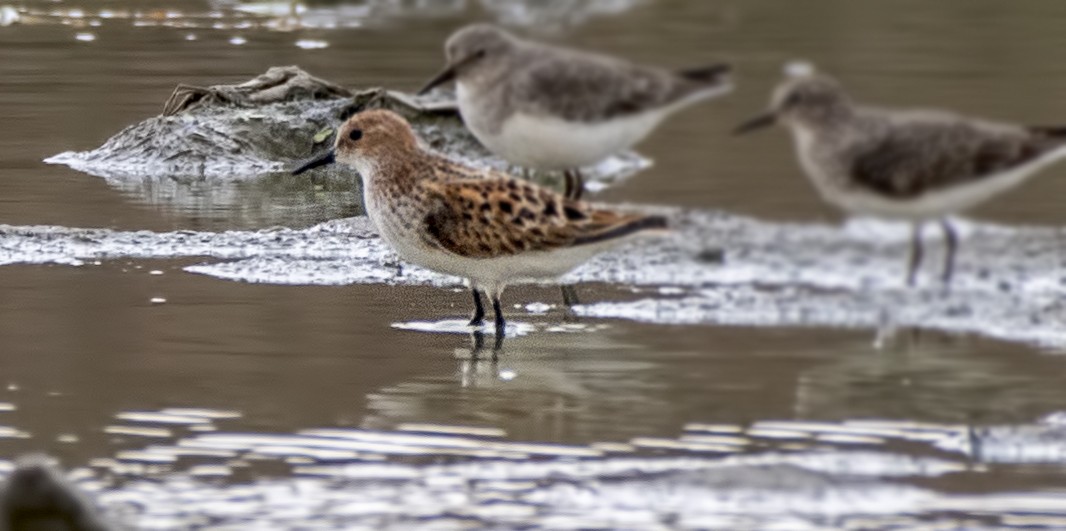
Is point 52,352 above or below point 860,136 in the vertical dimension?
below

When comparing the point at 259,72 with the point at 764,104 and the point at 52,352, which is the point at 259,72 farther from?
the point at 764,104

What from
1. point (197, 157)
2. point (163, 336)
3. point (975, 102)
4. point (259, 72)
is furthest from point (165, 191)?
point (975, 102)

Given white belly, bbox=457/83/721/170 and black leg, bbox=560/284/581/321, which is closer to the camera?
white belly, bbox=457/83/721/170

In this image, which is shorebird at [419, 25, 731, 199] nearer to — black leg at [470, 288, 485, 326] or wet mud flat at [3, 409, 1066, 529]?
wet mud flat at [3, 409, 1066, 529]

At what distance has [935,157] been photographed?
19.2ft

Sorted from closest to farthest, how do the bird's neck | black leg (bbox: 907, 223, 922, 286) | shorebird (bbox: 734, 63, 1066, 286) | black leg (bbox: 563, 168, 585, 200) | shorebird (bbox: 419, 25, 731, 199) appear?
shorebird (bbox: 734, 63, 1066, 286) < black leg (bbox: 907, 223, 922, 286) < shorebird (bbox: 419, 25, 731, 199) < black leg (bbox: 563, 168, 585, 200) < the bird's neck

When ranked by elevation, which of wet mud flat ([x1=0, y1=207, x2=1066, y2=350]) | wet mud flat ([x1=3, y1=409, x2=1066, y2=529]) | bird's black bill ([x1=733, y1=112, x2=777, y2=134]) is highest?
bird's black bill ([x1=733, y1=112, x2=777, y2=134])

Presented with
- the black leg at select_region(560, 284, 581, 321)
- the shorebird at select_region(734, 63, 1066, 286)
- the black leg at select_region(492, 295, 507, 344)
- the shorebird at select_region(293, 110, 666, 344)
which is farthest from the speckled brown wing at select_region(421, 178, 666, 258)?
the shorebird at select_region(734, 63, 1066, 286)

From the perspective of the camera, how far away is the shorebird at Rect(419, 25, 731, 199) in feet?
23.2

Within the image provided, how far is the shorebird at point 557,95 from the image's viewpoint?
7.07 metres

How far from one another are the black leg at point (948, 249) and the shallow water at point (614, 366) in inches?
2.9

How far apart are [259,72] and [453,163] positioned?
363 inches

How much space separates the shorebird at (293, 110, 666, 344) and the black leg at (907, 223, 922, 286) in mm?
4217

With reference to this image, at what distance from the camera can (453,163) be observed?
439 inches
